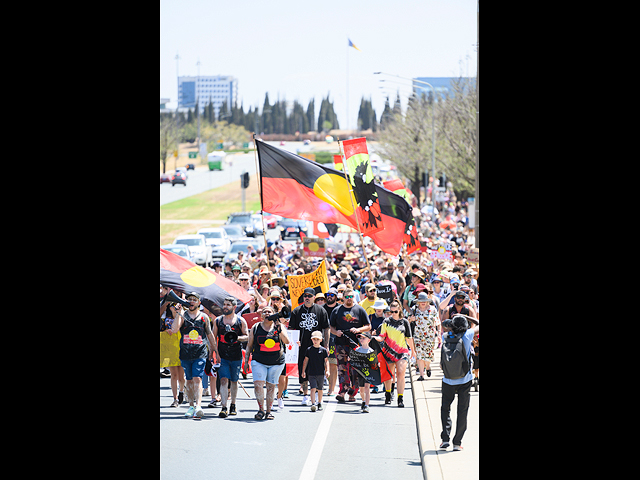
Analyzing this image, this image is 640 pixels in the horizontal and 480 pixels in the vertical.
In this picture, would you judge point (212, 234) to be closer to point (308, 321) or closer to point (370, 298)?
point (370, 298)

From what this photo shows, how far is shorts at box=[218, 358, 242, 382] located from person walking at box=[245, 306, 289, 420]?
0.24m

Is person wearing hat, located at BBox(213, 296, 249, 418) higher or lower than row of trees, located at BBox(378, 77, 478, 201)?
lower

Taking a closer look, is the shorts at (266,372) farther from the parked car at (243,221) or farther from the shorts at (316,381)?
the parked car at (243,221)

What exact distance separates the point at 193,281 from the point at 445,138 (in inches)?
1700

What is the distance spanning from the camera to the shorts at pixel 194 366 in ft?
38.0

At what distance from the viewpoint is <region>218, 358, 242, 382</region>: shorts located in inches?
457

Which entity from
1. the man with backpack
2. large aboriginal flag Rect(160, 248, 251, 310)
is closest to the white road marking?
the man with backpack

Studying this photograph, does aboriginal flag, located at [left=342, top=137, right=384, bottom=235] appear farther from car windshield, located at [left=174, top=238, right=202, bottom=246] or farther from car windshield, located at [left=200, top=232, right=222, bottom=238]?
car windshield, located at [left=200, top=232, right=222, bottom=238]

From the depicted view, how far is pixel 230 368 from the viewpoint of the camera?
457 inches

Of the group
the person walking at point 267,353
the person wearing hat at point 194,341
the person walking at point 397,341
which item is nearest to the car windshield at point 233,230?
the person walking at point 397,341

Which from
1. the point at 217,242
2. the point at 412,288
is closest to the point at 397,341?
the point at 412,288
